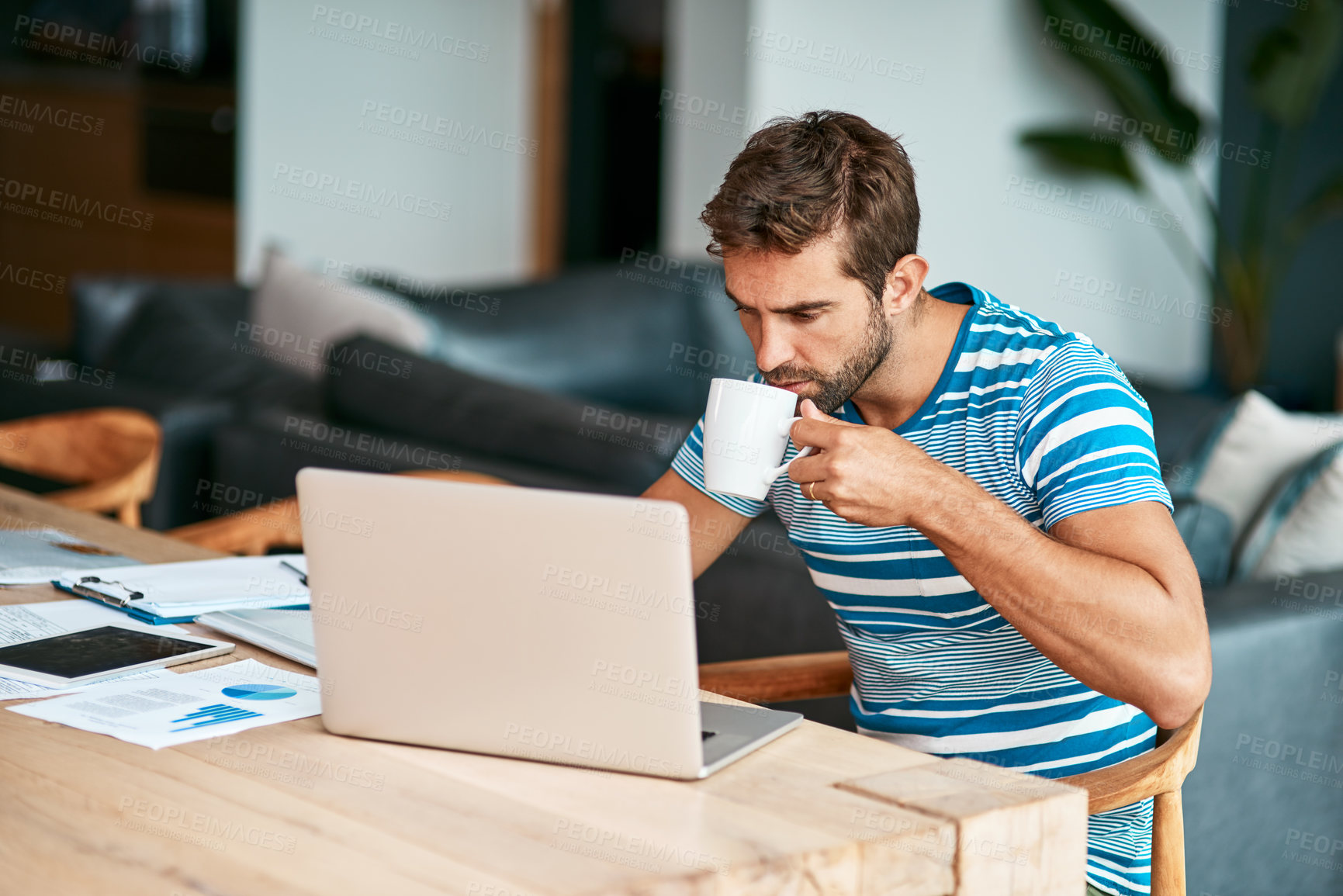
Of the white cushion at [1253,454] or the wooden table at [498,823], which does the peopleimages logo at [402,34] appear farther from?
the wooden table at [498,823]

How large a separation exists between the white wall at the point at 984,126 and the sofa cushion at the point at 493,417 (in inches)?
104

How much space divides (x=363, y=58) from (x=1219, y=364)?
3.88m

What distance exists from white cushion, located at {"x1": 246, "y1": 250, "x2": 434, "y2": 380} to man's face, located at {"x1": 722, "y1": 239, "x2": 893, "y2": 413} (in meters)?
1.93

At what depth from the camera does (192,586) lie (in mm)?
1396

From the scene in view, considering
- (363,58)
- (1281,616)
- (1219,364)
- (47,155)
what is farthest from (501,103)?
(1281,616)

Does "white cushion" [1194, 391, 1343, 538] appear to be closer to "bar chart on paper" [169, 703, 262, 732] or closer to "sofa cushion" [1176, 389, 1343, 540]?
"sofa cushion" [1176, 389, 1343, 540]

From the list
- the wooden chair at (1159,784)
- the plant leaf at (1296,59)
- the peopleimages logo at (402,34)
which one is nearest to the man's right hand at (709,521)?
the wooden chair at (1159,784)

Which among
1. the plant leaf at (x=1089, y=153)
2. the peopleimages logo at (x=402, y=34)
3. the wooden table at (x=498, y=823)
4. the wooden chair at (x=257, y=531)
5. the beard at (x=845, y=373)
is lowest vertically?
the wooden chair at (x=257, y=531)

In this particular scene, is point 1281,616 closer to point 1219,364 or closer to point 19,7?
point 1219,364

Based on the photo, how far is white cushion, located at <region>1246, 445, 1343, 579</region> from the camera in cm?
191

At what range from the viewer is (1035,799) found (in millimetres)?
876

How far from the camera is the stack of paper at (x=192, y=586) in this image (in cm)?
132

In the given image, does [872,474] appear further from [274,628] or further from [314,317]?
[314,317]

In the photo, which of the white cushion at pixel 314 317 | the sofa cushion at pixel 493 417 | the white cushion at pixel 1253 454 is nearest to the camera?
the white cushion at pixel 1253 454
